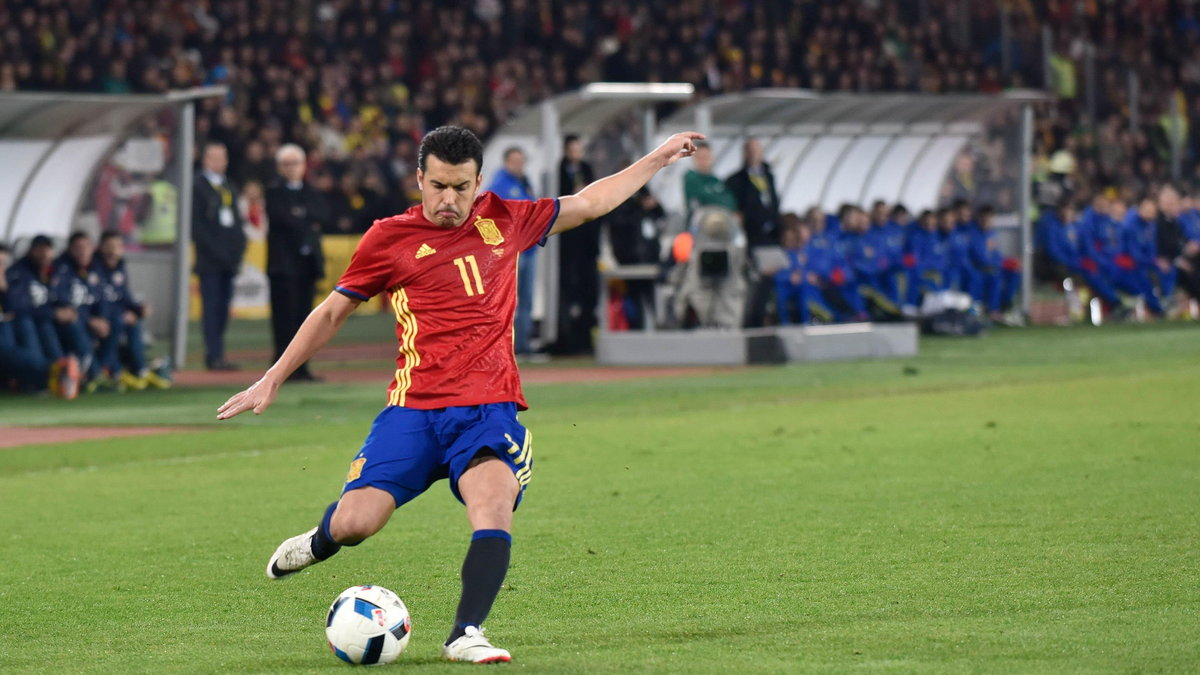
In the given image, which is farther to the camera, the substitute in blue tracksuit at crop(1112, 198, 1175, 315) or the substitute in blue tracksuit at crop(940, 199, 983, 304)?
the substitute in blue tracksuit at crop(1112, 198, 1175, 315)

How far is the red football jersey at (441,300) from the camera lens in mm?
6340

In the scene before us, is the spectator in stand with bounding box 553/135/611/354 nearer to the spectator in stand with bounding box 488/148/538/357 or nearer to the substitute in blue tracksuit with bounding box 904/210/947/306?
the spectator in stand with bounding box 488/148/538/357

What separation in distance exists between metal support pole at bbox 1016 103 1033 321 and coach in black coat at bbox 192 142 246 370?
1192 cm

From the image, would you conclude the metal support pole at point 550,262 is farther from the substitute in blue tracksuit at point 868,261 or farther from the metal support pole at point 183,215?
the substitute in blue tracksuit at point 868,261

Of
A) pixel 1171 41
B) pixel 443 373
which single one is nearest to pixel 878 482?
pixel 443 373

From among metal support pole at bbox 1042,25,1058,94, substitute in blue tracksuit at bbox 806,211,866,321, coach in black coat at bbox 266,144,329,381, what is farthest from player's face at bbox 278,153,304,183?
metal support pole at bbox 1042,25,1058,94

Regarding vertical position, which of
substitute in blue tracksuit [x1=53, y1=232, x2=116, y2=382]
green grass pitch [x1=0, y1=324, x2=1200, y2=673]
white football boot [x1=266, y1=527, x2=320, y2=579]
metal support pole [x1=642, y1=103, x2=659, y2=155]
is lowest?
green grass pitch [x1=0, y1=324, x2=1200, y2=673]

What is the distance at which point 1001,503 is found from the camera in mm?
9523

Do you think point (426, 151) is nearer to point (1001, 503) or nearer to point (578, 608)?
point (578, 608)

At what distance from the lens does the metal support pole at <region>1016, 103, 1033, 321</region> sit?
2648 cm

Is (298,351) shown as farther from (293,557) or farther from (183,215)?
(183,215)

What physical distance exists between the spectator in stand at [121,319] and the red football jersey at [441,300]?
11.3 meters

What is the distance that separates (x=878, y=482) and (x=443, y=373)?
4.72m

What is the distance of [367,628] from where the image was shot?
19.3 feet
